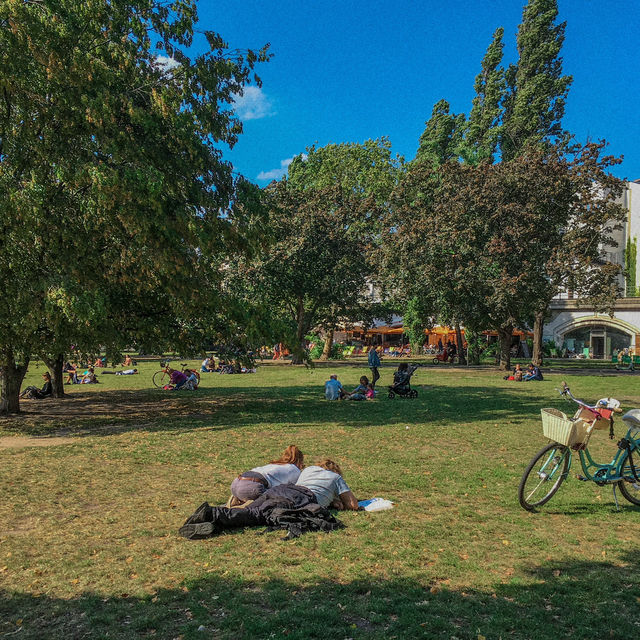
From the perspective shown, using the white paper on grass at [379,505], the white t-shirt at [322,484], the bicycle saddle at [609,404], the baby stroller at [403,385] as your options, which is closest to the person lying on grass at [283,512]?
the white t-shirt at [322,484]

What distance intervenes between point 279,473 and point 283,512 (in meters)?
0.70

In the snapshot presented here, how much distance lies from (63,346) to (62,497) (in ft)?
19.7

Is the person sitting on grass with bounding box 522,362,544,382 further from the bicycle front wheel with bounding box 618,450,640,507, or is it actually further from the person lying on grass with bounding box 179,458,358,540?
the person lying on grass with bounding box 179,458,358,540

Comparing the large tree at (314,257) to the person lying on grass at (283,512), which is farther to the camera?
the large tree at (314,257)

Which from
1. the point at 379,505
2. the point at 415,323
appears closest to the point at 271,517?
the point at 379,505

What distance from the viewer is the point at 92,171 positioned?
11242 mm

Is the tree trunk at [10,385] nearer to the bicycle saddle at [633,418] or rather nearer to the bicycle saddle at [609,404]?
the bicycle saddle at [609,404]

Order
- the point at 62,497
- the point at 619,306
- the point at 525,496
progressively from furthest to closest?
the point at 619,306
the point at 62,497
the point at 525,496

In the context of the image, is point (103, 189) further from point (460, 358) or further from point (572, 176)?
point (460, 358)

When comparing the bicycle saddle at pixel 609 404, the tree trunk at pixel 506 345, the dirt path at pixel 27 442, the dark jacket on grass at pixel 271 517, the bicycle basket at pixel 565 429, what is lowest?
the dirt path at pixel 27 442

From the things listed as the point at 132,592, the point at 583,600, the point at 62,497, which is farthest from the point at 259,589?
the point at 62,497

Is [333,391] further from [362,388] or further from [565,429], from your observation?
[565,429]

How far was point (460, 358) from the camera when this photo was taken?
1651 inches

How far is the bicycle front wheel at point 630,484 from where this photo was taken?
22.2ft
